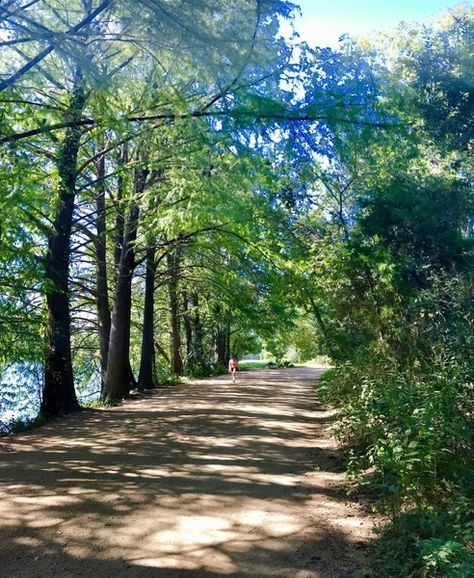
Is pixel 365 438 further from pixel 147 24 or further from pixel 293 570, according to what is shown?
pixel 147 24

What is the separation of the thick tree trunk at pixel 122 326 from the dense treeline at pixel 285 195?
2.6 inches

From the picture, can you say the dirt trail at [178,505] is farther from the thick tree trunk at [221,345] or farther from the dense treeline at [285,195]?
the thick tree trunk at [221,345]

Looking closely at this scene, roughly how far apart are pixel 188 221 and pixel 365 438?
7.05 metres

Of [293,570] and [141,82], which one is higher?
[141,82]

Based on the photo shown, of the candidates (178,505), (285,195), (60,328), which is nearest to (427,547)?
(178,505)

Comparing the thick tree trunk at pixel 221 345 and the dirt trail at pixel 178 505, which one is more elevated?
the thick tree trunk at pixel 221 345

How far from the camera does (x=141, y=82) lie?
7.68 metres

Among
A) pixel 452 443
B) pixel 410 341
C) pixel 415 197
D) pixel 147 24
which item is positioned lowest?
pixel 452 443

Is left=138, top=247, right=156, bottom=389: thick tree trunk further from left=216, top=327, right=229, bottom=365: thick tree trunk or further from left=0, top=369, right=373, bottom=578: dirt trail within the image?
left=216, top=327, right=229, bottom=365: thick tree trunk

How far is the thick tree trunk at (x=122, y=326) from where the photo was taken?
622 inches

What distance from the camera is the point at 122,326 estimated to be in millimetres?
16234

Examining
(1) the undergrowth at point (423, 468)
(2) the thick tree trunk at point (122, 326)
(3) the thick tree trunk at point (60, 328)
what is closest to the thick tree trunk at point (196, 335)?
(2) the thick tree trunk at point (122, 326)

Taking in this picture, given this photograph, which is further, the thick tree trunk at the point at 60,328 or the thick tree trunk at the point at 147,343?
the thick tree trunk at the point at 147,343

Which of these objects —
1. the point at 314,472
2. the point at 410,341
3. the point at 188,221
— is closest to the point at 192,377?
the point at 188,221
